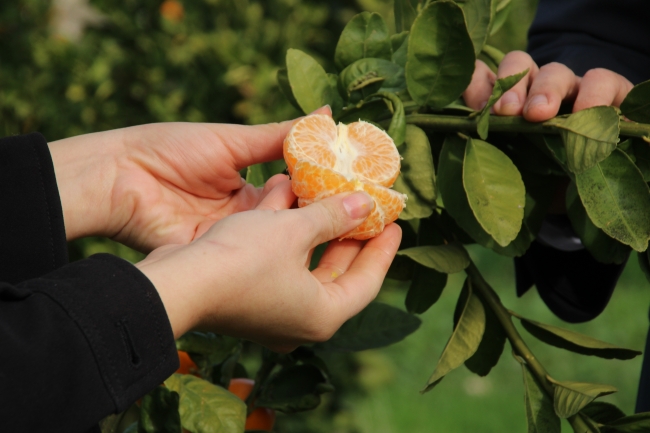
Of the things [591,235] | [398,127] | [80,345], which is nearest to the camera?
[80,345]

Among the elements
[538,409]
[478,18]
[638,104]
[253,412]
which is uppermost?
[478,18]

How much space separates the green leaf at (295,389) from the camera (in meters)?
1.03

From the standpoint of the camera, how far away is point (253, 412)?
1098 millimetres

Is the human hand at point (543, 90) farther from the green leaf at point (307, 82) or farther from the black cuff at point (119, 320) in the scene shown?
the black cuff at point (119, 320)

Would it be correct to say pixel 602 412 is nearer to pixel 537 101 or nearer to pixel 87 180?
pixel 537 101

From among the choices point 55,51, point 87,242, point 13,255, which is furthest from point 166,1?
point 13,255

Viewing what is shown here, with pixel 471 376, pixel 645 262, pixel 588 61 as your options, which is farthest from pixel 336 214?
pixel 471 376

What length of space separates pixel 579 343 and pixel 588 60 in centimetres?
66

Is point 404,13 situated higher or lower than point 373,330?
higher

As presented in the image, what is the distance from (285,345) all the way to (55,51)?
2.14 meters

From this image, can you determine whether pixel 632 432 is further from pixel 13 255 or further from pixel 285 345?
pixel 13 255

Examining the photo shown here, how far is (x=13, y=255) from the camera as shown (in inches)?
37.1

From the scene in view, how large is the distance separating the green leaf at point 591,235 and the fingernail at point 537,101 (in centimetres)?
17

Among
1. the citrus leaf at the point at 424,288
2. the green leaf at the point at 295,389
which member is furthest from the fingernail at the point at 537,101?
the green leaf at the point at 295,389
